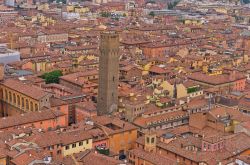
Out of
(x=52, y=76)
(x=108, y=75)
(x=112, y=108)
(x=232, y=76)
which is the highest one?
(x=108, y=75)

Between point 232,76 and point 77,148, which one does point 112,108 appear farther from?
point 232,76

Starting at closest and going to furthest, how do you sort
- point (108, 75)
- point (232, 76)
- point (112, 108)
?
point (108, 75) < point (112, 108) < point (232, 76)

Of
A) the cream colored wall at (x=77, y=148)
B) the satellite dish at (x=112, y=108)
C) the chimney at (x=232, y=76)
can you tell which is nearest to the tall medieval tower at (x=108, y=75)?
the satellite dish at (x=112, y=108)

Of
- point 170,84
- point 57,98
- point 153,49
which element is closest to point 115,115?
point 57,98

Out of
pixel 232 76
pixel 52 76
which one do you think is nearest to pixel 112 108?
pixel 52 76

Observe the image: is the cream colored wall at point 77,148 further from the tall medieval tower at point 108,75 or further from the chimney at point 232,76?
the chimney at point 232,76

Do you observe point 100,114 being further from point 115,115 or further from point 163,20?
point 163,20

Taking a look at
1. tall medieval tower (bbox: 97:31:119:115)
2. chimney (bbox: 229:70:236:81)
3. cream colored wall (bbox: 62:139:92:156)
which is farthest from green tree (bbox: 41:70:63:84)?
cream colored wall (bbox: 62:139:92:156)

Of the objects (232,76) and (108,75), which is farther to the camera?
(232,76)
